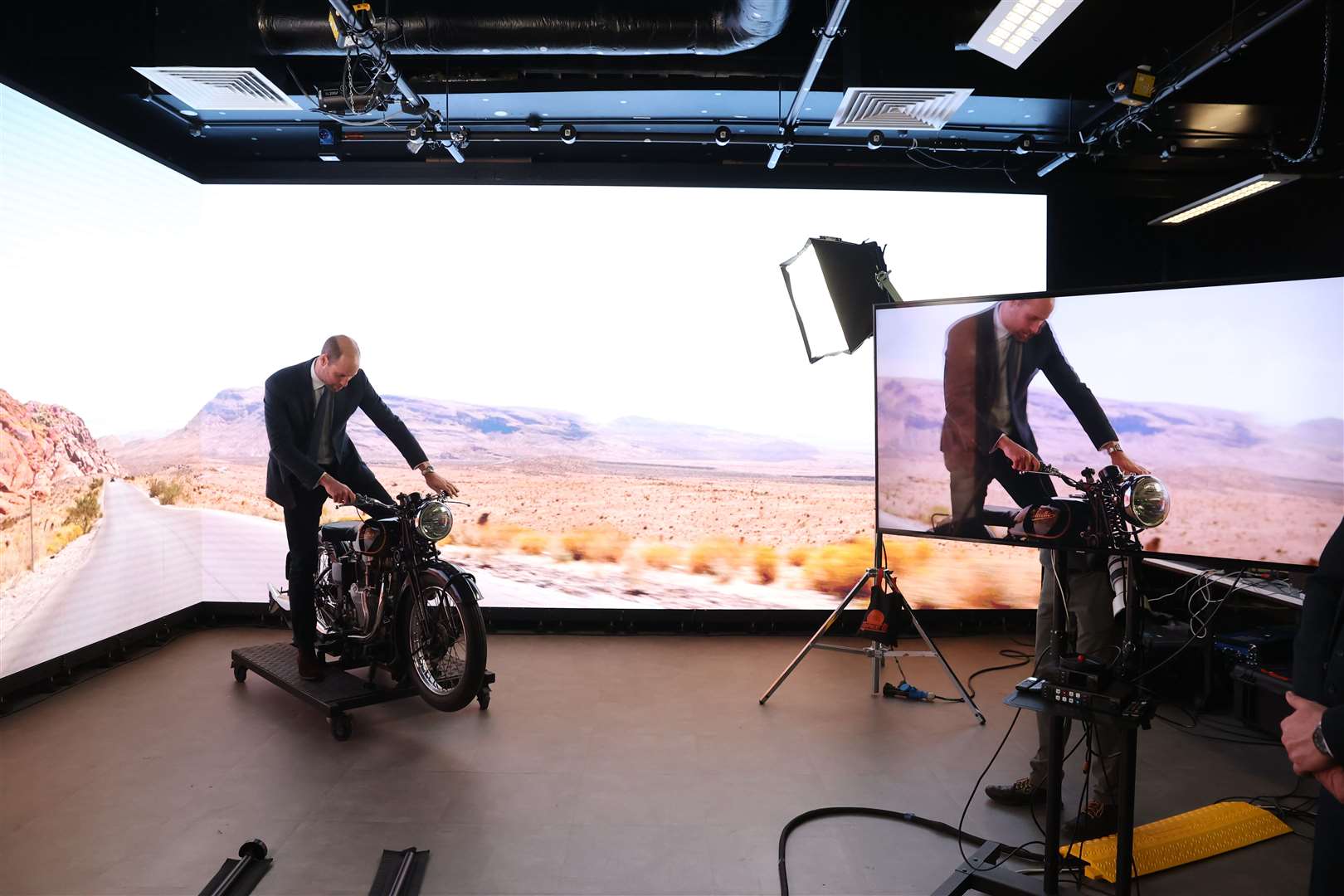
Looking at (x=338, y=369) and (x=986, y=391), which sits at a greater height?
(x=338, y=369)

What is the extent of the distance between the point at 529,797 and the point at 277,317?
417 centimetres

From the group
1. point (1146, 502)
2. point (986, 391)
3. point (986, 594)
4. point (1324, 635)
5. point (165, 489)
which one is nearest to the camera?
point (1324, 635)

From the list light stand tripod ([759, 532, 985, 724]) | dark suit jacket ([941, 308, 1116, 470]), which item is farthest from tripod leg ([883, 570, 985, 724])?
dark suit jacket ([941, 308, 1116, 470])

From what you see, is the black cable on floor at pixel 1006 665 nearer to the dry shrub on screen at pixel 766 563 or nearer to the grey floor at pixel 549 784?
the grey floor at pixel 549 784

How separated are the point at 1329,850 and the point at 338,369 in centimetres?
403

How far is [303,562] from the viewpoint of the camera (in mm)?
4078

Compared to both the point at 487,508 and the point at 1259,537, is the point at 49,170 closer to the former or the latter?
the point at 487,508

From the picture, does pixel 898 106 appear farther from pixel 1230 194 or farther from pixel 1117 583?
pixel 1117 583

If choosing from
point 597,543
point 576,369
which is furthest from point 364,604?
point 576,369

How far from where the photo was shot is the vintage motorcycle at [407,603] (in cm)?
365

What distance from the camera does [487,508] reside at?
19.4 feet

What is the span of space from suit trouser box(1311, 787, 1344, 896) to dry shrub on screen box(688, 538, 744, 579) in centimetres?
418

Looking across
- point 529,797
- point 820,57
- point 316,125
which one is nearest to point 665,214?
point 820,57

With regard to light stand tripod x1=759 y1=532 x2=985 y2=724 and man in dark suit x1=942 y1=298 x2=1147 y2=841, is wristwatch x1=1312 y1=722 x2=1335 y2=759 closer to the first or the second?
man in dark suit x1=942 y1=298 x2=1147 y2=841
